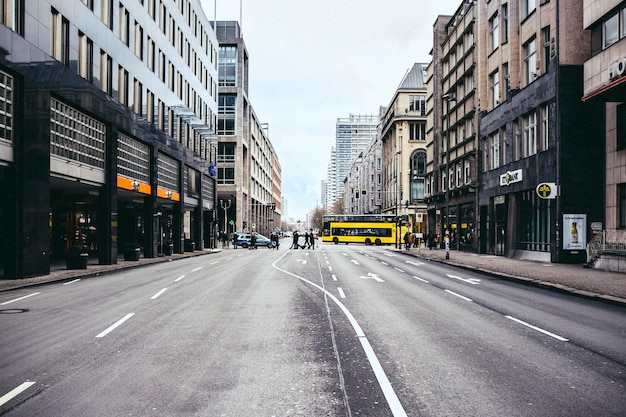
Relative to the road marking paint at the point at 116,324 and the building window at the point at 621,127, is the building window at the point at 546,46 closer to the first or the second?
the building window at the point at 621,127

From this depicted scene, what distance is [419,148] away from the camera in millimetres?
88188

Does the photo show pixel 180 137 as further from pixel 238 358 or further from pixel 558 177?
pixel 238 358

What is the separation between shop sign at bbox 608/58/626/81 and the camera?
21125 millimetres

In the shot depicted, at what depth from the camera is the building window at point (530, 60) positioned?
32.4 metres

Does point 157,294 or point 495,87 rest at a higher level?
point 495,87

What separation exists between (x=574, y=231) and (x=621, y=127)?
6.09 meters

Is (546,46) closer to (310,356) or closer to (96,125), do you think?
(96,125)

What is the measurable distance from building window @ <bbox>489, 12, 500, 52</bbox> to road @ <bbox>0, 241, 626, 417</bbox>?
30466mm

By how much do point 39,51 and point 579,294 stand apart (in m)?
21.7

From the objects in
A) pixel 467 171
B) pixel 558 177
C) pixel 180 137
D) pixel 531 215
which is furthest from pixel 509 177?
pixel 180 137

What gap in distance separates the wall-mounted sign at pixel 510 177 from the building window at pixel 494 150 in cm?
250

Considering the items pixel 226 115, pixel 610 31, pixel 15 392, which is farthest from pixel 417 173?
pixel 15 392

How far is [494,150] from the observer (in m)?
40.6

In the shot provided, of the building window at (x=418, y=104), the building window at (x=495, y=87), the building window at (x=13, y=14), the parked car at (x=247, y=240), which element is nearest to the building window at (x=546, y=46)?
the building window at (x=495, y=87)
